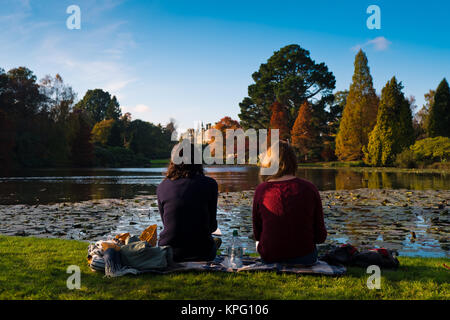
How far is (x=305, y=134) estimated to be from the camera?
47.0m

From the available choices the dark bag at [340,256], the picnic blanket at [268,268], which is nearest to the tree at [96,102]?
the picnic blanket at [268,268]

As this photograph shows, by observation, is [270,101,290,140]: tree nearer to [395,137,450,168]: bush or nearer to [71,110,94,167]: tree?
[395,137,450,168]: bush

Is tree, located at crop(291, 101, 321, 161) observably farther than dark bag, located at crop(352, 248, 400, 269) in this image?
Yes

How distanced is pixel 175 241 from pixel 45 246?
8.28 feet

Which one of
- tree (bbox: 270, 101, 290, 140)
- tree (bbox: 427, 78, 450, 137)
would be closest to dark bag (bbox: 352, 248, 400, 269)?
tree (bbox: 427, 78, 450, 137)

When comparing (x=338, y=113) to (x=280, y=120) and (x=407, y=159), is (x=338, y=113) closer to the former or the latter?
(x=280, y=120)

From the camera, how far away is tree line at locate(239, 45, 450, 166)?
35469 millimetres

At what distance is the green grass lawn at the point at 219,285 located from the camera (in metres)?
3.27

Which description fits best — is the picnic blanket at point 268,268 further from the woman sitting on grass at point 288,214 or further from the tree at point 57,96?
the tree at point 57,96

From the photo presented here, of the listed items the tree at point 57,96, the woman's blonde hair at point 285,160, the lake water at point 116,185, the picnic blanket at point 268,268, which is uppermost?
the tree at point 57,96

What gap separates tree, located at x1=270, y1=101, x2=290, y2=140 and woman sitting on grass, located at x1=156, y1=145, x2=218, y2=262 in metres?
44.7

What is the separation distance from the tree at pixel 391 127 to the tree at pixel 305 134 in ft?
36.6

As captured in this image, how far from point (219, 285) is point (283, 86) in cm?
4713

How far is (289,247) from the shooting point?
3.90m
